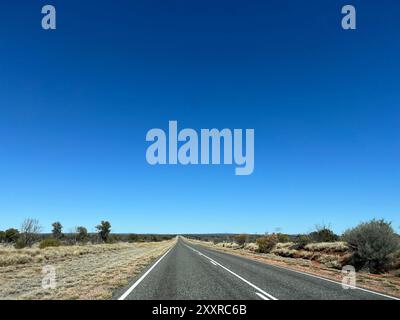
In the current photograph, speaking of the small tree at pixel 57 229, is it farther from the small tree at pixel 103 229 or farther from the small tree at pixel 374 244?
the small tree at pixel 374 244

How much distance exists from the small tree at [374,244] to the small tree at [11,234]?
6756cm

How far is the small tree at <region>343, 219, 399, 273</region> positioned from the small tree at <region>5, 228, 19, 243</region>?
67563 millimetres

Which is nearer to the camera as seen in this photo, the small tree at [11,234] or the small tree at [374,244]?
the small tree at [374,244]

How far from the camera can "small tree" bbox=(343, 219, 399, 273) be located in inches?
926

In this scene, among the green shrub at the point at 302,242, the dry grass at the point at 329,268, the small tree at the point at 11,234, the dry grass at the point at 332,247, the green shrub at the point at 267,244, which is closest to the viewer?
the dry grass at the point at 329,268

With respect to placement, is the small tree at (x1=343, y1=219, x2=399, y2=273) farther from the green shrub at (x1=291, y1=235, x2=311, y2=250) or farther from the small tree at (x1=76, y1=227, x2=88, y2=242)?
the small tree at (x1=76, y1=227, x2=88, y2=242)

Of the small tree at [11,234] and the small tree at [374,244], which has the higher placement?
the small tree at [374,244]

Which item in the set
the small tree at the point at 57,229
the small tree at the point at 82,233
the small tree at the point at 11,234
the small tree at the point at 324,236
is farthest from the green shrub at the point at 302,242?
the small tree at the point at 57,229

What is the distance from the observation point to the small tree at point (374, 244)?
23.5m

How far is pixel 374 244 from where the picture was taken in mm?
23922

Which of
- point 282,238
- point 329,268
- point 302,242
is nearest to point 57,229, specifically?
point 282,238

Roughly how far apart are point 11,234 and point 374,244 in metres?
70.8

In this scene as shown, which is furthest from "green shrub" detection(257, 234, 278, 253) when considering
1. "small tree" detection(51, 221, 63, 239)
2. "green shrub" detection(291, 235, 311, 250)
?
"small tree" detection(51, 221, 63, 239)
